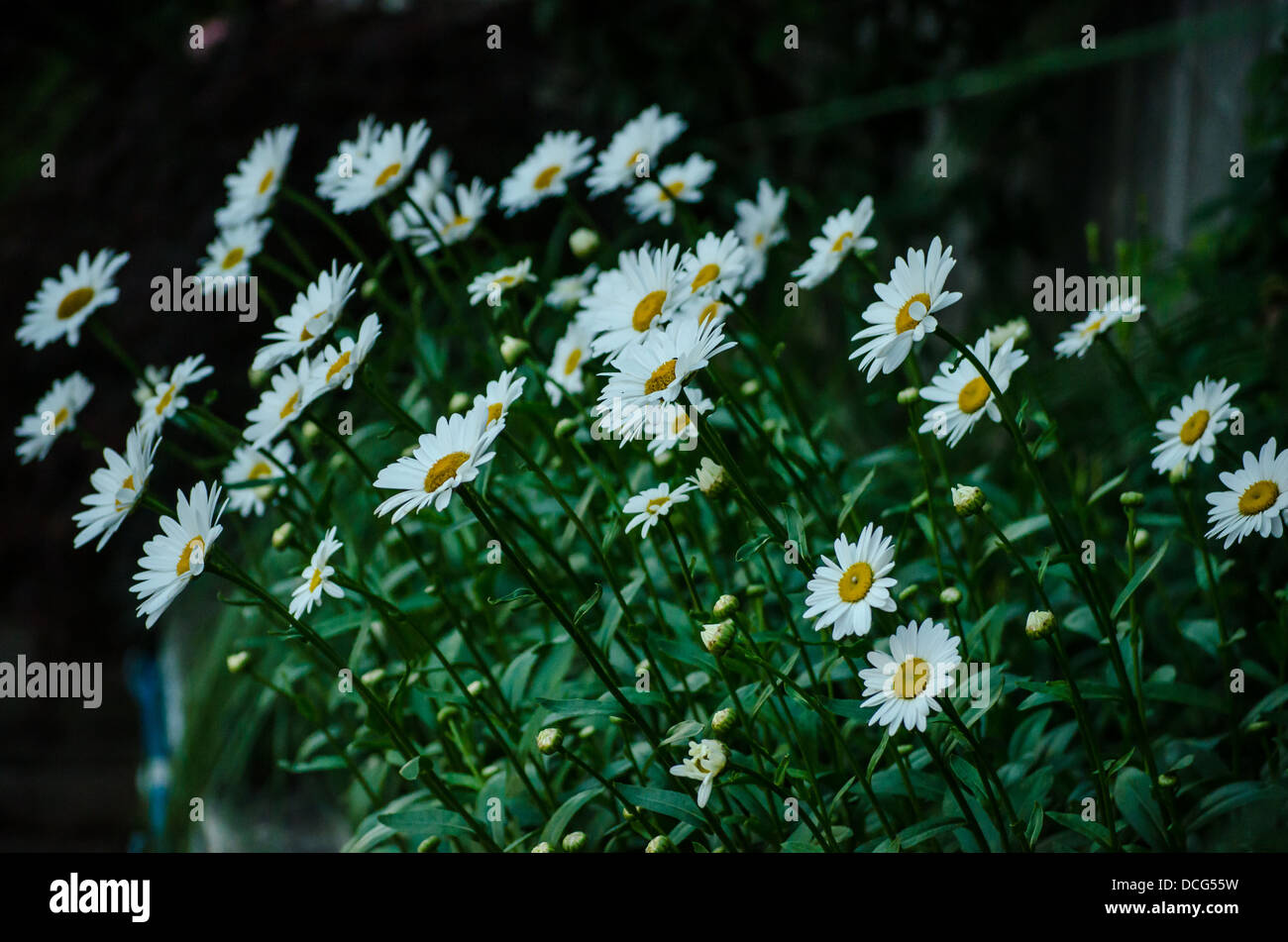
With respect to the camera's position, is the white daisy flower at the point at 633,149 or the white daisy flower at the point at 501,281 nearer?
the white daisy flower at the point at 501,281

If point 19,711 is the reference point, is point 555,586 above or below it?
below

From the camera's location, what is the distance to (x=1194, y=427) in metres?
0.90

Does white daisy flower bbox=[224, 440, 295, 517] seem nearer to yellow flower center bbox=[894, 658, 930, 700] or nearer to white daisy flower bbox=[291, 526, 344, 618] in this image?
white daisy flower bbox=[291, 526, 344, 618]

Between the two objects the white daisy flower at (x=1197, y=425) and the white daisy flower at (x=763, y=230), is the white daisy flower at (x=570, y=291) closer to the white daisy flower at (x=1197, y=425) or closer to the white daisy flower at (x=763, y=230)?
the white daisy flower at (x=763, y=230)

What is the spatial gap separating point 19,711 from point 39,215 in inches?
74.6

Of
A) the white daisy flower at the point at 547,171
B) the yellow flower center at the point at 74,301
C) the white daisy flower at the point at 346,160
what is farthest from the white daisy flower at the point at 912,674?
the yellow flower center at the point at 74,301

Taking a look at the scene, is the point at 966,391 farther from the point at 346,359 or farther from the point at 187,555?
the point at 187,555

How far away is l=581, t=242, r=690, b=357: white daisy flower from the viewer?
0.89 m

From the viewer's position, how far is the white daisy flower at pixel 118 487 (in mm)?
877

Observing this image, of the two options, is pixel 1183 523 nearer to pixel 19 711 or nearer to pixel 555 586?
pixel 555 586

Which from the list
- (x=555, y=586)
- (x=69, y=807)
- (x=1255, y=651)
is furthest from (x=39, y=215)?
(x=1255, y=651)

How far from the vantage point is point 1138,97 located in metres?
2.53

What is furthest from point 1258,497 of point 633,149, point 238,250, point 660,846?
point 238,250

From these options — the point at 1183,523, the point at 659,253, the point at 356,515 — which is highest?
the point at 356,515
